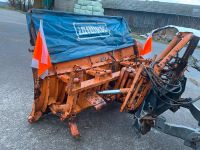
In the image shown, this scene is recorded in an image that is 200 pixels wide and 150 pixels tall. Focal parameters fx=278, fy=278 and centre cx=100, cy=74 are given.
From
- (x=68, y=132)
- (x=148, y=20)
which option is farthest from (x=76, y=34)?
(x=148, y=20)

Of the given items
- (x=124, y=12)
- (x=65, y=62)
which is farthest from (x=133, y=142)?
(x=124, y=12)

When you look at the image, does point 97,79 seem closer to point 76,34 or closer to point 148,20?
point 76,34

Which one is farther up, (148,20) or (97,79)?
(97,79)

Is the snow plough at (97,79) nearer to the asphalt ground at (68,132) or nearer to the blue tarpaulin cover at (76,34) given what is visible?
the blue tarpaulin cover at (76,34)

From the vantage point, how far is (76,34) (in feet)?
14.1

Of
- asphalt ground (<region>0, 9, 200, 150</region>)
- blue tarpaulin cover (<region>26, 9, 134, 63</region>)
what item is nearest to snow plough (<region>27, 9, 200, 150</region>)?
blue tarpaulin cover (<region>26, 9, 134, 63</region>)

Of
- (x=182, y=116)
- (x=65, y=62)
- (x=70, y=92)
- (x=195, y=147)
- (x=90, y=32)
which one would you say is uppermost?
(x=90, y=32)

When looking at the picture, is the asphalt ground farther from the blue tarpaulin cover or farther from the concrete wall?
the concrete wall

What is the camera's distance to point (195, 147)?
10.3 ft

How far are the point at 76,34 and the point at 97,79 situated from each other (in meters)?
0.92

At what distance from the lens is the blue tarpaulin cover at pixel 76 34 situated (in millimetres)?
3814

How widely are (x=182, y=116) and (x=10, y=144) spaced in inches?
116

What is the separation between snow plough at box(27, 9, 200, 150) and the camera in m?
3.38

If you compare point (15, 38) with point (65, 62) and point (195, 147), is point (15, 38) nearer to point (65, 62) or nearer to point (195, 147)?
point (65, 62)
